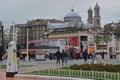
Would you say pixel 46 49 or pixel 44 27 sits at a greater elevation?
pixel 44 27

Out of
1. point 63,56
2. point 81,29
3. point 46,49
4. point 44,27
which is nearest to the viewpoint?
point 63,56

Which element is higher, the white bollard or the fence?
the white bollard

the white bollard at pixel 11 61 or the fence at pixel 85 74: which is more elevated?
the white bollard at pixel 11 61

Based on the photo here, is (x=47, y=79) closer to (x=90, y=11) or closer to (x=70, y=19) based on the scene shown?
(x=70, y=19)

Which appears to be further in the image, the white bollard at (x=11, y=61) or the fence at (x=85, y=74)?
the white bollard at (x=11, y=61)

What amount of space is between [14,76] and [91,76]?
5.65m

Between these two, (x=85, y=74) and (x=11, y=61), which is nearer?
(x=85, y=74)

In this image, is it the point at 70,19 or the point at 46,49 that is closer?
the point at 46,49

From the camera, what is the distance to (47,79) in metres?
21.0

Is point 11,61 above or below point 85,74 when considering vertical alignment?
above

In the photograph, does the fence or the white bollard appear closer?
the fence

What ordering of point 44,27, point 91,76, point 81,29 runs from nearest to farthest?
point 91,76 < point 81,29 < point 44,27

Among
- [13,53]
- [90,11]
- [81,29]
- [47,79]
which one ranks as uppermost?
[90,11]

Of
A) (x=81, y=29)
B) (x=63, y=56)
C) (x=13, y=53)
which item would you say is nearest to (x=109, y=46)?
(x=81, y=29)
